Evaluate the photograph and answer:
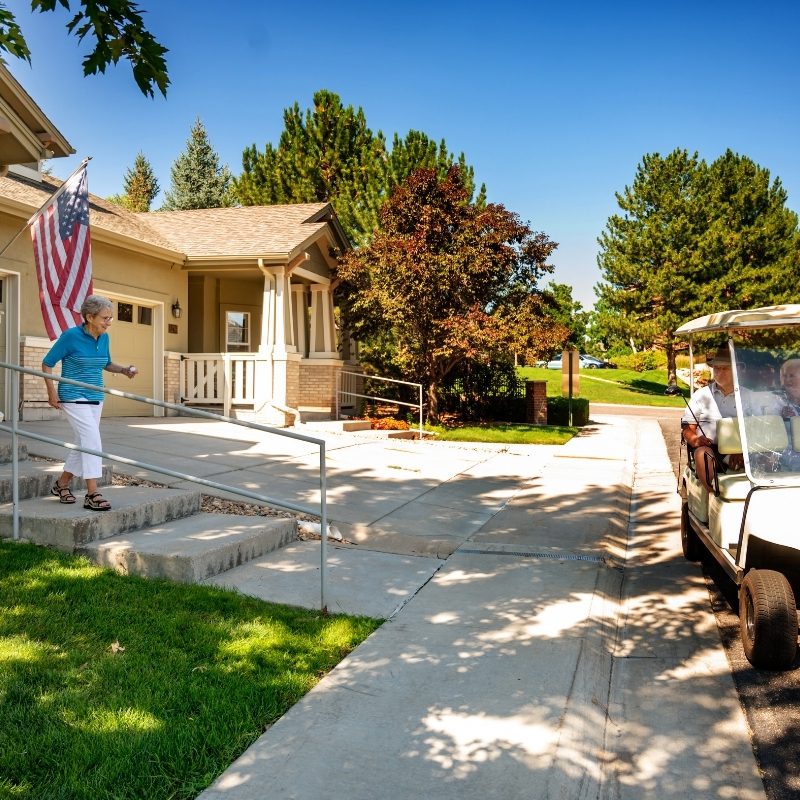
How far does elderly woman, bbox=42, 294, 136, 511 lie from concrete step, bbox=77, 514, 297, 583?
51cm

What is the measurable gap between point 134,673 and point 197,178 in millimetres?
49892

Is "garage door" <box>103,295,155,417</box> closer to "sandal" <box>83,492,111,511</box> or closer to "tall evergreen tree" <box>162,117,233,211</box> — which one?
"sandal" <box>83,492,111,511</box>

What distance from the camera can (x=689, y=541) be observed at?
6.32 m

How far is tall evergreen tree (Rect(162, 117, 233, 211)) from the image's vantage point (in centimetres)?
4844

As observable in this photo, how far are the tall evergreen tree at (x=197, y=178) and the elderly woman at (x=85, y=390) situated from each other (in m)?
45.0

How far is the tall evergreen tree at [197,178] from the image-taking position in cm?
Result: 4844

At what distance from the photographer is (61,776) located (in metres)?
2.70

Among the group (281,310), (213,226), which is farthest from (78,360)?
(213,226)

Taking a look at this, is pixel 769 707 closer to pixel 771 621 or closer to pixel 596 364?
pixel 771 621

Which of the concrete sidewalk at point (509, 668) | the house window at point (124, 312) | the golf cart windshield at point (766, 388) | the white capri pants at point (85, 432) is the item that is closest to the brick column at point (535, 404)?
the house window at point (124, 312)

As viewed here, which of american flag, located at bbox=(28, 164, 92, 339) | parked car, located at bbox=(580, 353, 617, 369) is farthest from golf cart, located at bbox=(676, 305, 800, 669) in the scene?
parked car, located at bbox=(580, 353, 617, 369)

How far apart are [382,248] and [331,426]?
15.2 ft

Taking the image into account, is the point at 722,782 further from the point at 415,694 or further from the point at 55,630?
the point at 55,630

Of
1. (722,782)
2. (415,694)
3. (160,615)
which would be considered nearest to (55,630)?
(160,615)
